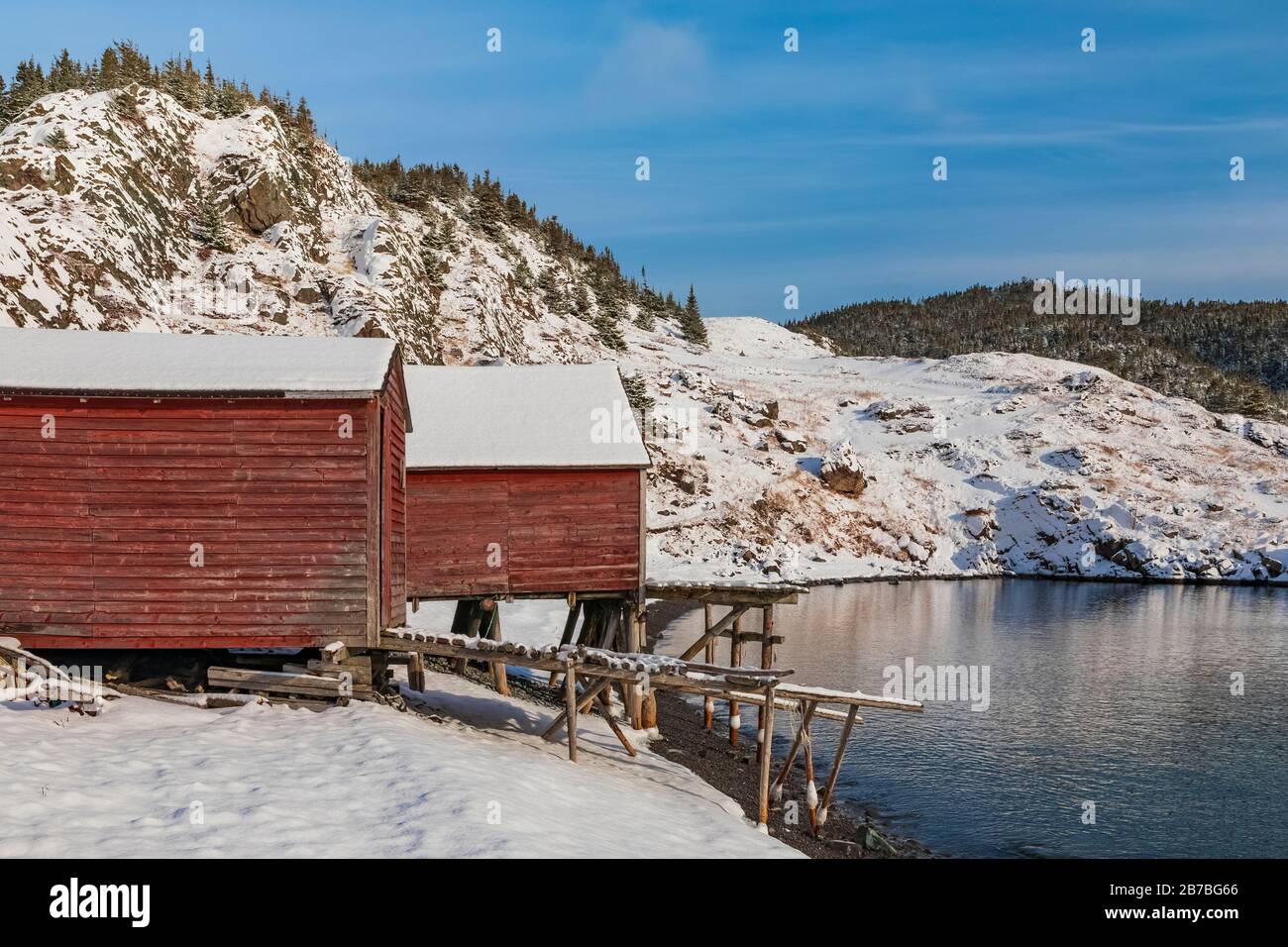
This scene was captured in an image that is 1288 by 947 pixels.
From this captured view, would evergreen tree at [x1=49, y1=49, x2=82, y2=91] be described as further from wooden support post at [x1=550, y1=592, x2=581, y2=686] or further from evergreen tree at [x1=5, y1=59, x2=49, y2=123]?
wooden support post at [x1=550, y1=592, x2=581, y2=686]

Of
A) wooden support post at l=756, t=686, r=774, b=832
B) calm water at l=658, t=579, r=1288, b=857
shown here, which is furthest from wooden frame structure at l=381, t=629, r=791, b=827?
calm water at l=658, t=579, r=1288, b=857

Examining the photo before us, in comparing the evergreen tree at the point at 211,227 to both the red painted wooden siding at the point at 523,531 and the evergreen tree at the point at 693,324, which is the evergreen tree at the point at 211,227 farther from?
the evergreen tree at the point at 693,324

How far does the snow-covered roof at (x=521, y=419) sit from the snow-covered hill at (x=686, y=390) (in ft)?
76.2

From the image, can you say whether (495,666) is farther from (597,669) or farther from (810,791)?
(810,791)

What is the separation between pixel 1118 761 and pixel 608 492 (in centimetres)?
1370

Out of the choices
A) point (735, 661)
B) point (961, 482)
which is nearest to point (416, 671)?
point (735, 661)

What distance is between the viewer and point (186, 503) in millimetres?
16141

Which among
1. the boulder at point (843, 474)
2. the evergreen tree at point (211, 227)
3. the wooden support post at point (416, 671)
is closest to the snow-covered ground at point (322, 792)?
the wooden support post at point (416, 671)

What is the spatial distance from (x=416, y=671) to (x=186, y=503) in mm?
5718

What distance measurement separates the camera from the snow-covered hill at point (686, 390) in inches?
1981

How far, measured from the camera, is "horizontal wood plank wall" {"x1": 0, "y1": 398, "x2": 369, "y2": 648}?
1586 cm

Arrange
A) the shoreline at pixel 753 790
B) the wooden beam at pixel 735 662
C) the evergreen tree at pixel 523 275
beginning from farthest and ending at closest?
the evergreen tree at pixel 523 275 < the wooden beam at pixel 735 662 < the shoreline at pixel 753 790
